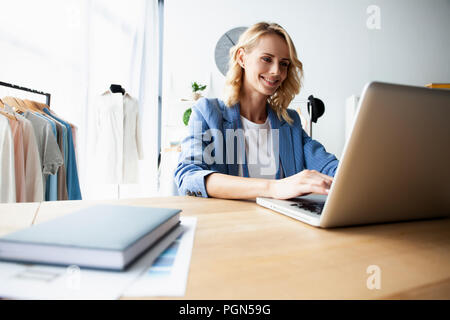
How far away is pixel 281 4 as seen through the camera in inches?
121

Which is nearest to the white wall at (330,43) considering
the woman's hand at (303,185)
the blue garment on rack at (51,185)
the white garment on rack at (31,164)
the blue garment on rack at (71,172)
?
the blue garment on rack at (71,172)

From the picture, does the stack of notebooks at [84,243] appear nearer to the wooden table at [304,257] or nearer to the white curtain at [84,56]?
the wooden table at [304,257]

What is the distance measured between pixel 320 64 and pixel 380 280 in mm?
3183

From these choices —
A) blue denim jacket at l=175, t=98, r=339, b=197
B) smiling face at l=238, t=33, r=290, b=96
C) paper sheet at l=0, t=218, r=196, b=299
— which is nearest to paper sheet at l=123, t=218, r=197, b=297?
paper sheet at l=0, t=218, r=196, b=299

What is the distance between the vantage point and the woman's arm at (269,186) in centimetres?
62

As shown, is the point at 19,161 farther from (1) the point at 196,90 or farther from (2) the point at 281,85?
(1) the point at 196,90

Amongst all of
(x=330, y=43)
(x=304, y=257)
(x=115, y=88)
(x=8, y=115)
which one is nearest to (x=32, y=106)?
(x=8, y=115)

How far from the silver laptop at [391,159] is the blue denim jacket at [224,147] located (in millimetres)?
492

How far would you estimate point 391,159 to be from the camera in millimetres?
426

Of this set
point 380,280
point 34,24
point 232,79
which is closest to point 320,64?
point 232,79

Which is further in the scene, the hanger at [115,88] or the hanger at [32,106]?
the hanger at [115,88]

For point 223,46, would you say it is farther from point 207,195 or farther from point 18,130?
point 207,195

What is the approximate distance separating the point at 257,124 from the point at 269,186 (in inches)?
25.5

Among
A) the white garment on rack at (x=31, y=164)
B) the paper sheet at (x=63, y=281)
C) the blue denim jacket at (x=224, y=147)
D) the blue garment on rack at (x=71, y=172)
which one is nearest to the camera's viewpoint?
the paper sheet at (x=63, y=281)
